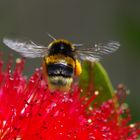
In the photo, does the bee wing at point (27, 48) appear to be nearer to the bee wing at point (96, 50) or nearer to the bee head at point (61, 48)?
the bee head at point (61, 48)

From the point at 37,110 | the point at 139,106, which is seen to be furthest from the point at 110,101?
the point at 139,106

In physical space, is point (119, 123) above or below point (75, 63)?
below

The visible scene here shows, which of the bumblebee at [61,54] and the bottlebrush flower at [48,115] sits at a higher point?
the bumblebee at [61,54]

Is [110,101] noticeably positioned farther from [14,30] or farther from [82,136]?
[14,30]

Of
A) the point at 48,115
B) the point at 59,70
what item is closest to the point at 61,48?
the point at 59,70

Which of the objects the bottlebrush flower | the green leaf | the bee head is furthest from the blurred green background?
the bee head

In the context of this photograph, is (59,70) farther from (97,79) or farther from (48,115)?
(97,79)

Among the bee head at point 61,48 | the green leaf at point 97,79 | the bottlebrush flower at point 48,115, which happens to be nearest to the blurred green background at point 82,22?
the green leaf at point 97,79

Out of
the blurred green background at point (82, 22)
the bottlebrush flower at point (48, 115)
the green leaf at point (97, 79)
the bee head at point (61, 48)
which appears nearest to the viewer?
the bottlebrush flower at point (48, 115)
